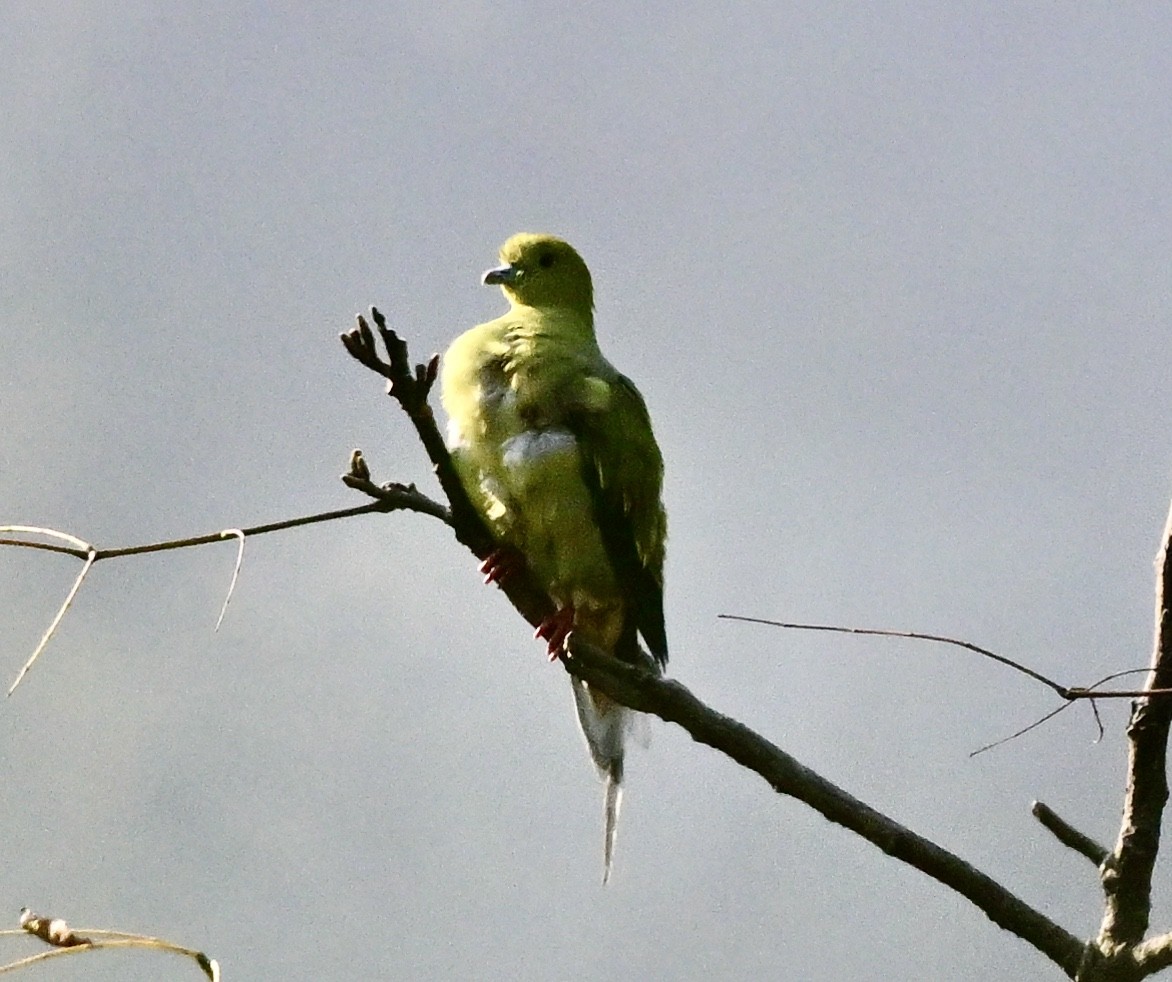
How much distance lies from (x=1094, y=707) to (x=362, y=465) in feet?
4.51

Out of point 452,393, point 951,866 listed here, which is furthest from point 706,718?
point 452,393

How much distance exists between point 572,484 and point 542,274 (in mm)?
1380

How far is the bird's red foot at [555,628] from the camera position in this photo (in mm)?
3422

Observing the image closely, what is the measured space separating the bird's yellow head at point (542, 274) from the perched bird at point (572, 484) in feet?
2.02

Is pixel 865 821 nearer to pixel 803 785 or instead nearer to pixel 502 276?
pixel 803 785

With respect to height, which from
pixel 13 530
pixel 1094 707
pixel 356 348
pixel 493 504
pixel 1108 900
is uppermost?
pixel 493 504

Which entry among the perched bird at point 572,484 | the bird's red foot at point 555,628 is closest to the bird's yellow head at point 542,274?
the perched bird at point 572,484

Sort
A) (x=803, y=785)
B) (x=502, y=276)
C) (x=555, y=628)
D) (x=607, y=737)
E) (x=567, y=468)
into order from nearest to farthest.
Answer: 1. (x=803, y=785)
2. (x=555, y=628)
3. (x=567, y=468)
4. (x=607, y=737)
5. (x=502, y=276)

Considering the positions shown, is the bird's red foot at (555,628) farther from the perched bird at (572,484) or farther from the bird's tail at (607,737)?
the bird's tail at (607,737)

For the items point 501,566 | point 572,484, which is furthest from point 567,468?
point 501,566

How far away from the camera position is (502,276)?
4879 millimetres

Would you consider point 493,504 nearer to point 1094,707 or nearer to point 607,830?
point 607,830

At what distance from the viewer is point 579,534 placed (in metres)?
3.80

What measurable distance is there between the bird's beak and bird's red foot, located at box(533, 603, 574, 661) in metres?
1.66
